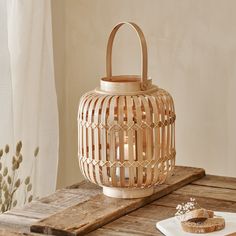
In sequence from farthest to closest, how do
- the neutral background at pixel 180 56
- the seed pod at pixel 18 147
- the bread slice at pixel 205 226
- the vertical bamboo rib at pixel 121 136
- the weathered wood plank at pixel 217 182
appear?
the neutral background at pixel 180 56 → the seed pod at pixel 18 147 → the weathered wood plank at pixel 217 182 → the vertical bamboo rib at pixel 121 136 → the bread slice at pixel 205 226

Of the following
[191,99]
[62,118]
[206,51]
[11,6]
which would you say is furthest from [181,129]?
[11,6]

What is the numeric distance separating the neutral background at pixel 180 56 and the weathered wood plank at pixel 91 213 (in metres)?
0.51

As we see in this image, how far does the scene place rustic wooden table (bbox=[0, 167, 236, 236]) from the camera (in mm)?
1479

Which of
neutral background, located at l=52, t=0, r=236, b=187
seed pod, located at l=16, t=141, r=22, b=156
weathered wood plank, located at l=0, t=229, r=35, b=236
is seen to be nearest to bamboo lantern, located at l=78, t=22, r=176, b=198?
weathered wood plank, located at l=0, t=229, r=35, b=236

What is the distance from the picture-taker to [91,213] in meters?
1.56

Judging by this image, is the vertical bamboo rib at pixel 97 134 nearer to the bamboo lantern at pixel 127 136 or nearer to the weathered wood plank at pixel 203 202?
the bamboo lantern at pixel 127 136

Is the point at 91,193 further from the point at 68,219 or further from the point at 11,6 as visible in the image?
the point at 11,6

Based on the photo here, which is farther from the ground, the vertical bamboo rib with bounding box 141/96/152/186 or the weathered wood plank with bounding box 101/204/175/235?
the vertical bamboo rib with bounding box 141/96/152/186

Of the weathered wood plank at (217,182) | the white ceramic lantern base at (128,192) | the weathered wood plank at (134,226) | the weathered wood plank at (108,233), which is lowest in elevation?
the weathered wood plank at (108,233)

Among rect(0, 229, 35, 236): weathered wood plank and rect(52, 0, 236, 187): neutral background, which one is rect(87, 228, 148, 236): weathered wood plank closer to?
rect(0, 229, 35, 236): weathered wood plank

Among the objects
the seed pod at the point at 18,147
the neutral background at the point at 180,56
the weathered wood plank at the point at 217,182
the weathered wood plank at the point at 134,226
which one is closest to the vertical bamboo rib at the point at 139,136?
the weathered wood plank at the point at 134,226

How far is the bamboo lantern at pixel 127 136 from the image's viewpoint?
5.31 feet

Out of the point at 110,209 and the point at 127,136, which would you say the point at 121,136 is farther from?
the point at 110,209

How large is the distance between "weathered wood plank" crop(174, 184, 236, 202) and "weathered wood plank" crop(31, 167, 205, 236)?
0.09ft
